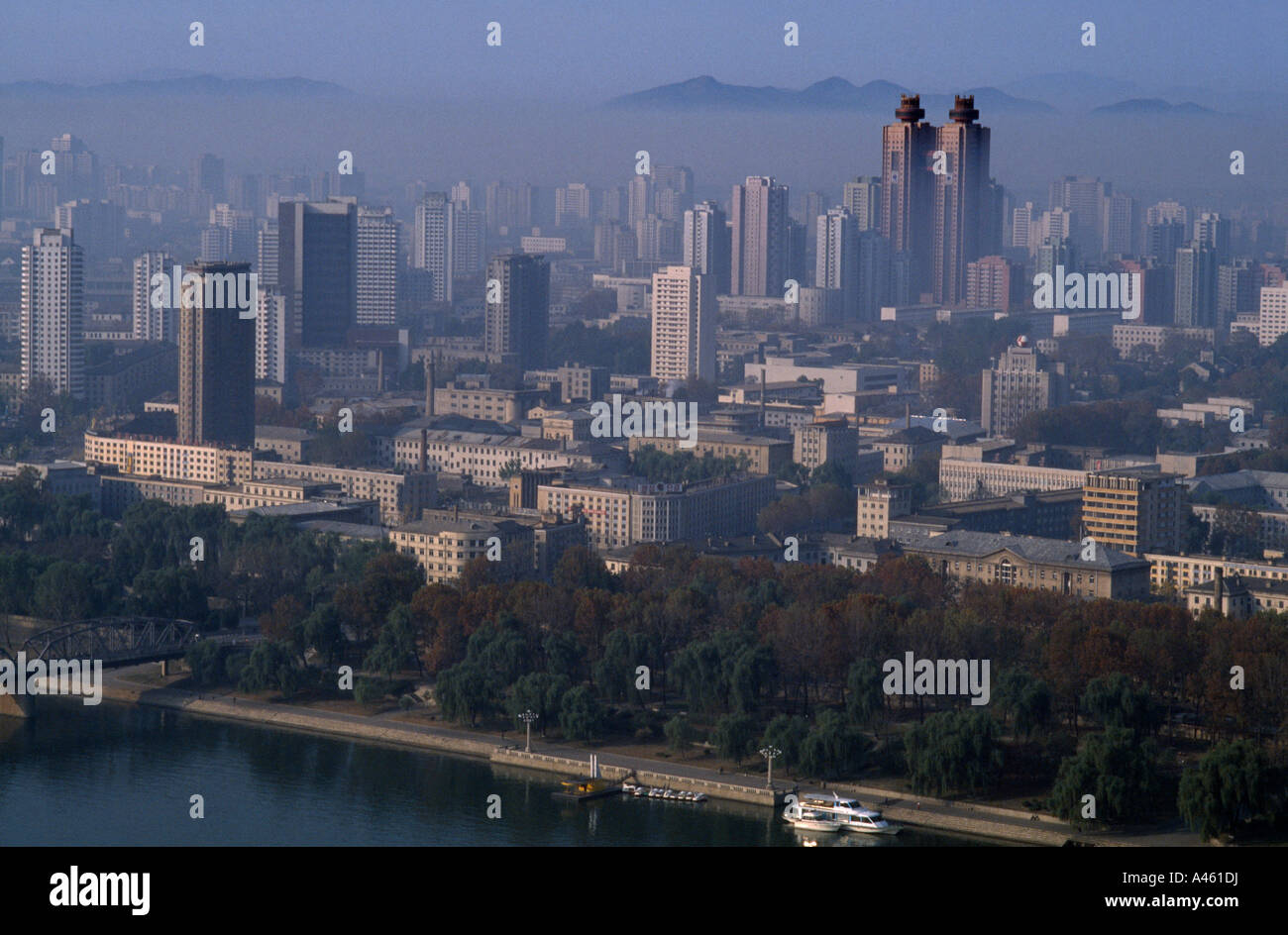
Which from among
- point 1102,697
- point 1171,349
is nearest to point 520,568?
point 1102,697

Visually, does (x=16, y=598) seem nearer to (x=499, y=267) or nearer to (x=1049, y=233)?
(x=499, y=267)

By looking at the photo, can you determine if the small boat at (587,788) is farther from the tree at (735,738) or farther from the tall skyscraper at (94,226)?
the tall skyscraper at (94,226)

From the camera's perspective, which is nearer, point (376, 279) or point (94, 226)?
point (376, 279)

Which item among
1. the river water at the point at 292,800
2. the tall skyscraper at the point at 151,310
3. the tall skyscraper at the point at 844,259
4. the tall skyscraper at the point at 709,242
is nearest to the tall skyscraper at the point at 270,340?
the tall skyscraper at the point at 151,310

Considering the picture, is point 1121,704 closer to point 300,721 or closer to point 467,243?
point 300,721

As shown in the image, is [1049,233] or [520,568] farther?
[1049,233]

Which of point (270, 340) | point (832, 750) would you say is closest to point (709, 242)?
point (270, 340)
